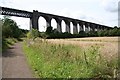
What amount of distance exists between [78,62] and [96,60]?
4.19 feet

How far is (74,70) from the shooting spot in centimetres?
1156

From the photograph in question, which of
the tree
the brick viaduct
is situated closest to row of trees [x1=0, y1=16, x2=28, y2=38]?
the tree

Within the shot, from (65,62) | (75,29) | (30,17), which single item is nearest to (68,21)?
(75,29)

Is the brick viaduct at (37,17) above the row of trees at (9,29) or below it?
above

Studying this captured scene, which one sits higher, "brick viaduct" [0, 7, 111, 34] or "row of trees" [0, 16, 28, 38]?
"brick viaduct" [0, 7, 111, 34]

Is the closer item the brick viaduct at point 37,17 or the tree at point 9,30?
the tree at point 9,30

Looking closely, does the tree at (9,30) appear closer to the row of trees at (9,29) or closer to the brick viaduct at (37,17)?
the row of trees at (9,29)

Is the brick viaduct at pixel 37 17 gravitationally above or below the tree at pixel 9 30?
above

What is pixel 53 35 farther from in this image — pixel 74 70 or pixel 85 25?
pixel 74 70

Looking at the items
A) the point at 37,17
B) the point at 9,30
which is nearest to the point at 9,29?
the point at 9,30

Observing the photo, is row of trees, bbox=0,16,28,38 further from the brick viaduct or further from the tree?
the brick viaduct

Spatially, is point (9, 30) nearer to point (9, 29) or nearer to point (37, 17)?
point (9, 29)

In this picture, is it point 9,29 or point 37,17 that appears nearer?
point 9,29

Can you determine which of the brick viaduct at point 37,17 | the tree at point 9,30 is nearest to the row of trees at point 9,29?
the tree at point 9,30
